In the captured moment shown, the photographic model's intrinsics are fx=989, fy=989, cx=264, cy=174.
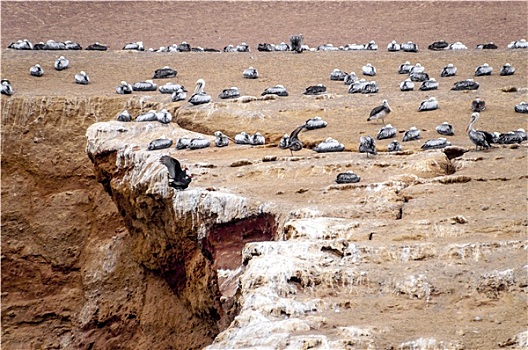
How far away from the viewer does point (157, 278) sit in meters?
18.1

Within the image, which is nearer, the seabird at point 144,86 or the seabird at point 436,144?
the seabird at point 436,144

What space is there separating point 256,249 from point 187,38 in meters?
21.2

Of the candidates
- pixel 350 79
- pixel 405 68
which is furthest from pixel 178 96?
pixel 405 68

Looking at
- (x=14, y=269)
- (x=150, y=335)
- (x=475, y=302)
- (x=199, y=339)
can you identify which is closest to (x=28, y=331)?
(x=14, y=269)

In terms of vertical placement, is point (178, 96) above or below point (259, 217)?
above

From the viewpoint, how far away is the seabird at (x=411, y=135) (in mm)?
17016

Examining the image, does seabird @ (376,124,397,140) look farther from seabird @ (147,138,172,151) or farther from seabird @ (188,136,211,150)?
seabird @ (147,138,172,151)

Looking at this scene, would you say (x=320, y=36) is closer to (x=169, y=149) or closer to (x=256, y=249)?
(x=169, y=149)

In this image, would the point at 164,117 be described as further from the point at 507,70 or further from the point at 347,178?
the point at 507,70

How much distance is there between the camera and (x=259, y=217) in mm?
13461

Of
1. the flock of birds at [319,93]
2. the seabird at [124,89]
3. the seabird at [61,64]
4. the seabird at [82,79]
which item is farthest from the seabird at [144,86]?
the seabird at [61,64]

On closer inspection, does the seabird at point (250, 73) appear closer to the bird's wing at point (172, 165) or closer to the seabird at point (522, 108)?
the seabird at point (522, 108)

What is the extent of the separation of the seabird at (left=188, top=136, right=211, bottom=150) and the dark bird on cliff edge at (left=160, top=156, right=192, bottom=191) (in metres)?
2.64

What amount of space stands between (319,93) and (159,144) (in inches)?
188
